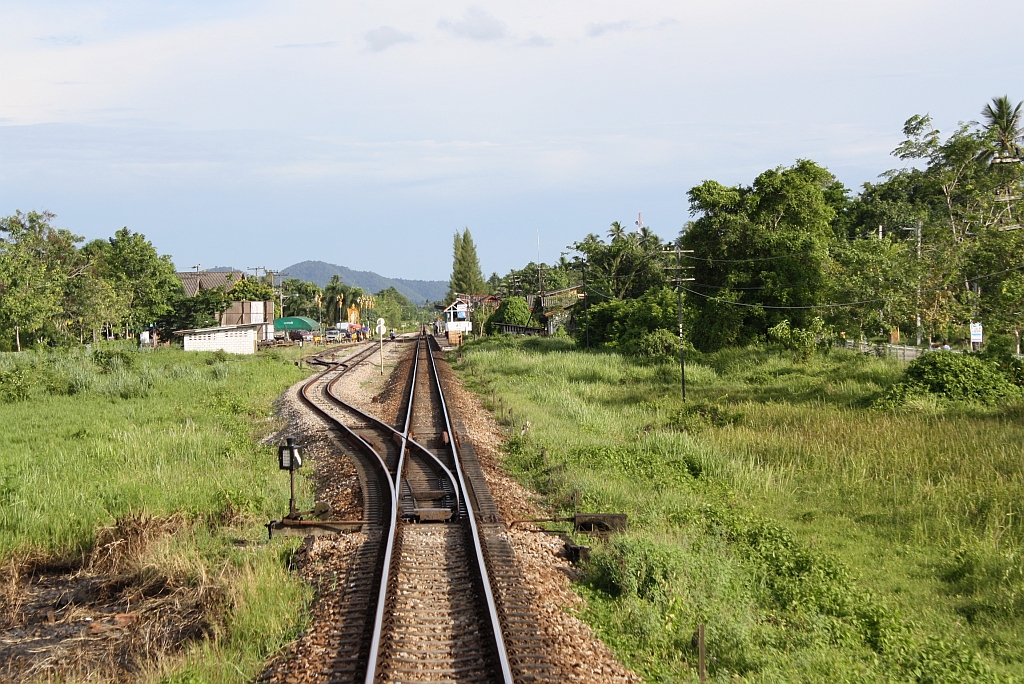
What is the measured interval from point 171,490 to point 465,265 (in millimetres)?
157576

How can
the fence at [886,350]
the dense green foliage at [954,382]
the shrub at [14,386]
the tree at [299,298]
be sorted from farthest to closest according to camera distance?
1. the tree at [299,298]
2. the fence at [886,350]
3. the shrub at [14,386]
4. the dense green foliage at [954,382]

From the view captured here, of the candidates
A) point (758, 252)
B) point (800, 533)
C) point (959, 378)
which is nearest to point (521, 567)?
point (800, 533)

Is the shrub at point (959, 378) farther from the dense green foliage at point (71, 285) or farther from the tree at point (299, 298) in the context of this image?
the tree at point (299, 298)

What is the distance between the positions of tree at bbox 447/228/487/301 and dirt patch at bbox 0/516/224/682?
15777 cm

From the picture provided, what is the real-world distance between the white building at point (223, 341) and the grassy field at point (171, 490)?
24.0 metres

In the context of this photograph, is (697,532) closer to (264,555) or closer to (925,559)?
(925,559)

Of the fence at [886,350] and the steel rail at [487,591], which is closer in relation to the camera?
the steel rail at [487,591]

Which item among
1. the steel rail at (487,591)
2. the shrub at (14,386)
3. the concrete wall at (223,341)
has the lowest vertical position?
the steel rail at (487,591)

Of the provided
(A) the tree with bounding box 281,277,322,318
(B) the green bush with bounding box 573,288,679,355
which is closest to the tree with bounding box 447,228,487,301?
(A) the tree with bounding box 281,277,322,318

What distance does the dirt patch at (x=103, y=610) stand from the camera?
24.4 feet

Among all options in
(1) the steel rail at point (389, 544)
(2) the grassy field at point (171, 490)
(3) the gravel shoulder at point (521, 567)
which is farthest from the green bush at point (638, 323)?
(3) the gravel shoulder at point (521, 567)

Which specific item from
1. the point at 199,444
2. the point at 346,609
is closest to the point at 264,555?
the point at 346,609

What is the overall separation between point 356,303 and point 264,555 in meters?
137

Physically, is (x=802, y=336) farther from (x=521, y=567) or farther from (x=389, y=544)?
(x=389, y=544)
